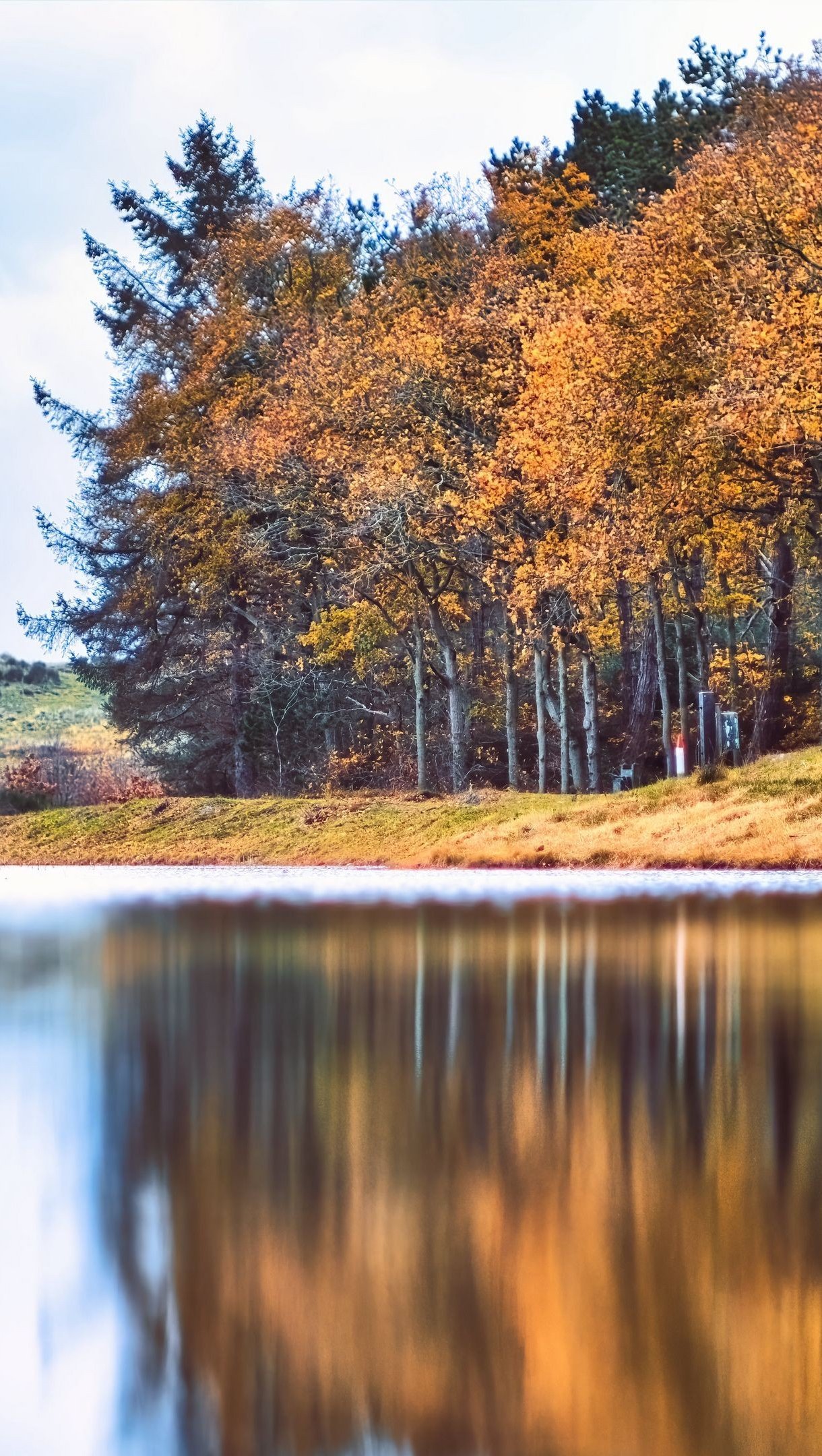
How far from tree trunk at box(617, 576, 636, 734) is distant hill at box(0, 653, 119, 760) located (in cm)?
2288

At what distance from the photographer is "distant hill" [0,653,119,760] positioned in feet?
234

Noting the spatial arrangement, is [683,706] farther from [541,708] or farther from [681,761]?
[681,761]

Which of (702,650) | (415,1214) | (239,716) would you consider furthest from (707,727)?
(415,1214)

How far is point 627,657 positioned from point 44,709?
44.3 metres

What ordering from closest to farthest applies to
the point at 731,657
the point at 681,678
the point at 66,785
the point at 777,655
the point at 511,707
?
the point at 681,678, the point at 511,707, the point at 777,655, the point at 66,785, the point at 731,657

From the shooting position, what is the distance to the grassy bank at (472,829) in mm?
25156

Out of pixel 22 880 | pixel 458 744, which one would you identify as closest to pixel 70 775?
pixel 458 744

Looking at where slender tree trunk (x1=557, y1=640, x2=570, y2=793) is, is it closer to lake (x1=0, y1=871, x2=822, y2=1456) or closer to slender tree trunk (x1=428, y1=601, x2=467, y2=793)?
slender tree trunk (x1=428, y1=601, x2=467, y2=793)

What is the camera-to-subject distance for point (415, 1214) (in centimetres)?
548

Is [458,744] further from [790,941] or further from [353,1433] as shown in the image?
[353,1433]

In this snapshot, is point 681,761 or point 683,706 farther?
point 683,706

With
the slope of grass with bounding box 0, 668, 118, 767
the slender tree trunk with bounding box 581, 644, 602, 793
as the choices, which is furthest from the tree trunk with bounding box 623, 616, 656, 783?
the slope of grass with bounding box 0, 668, 118, 767

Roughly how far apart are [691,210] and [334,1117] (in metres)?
25.6

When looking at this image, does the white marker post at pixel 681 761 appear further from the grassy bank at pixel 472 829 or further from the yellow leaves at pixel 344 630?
the yellow leaves at pixel 344 630
